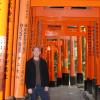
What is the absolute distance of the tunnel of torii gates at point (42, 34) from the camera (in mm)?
9189

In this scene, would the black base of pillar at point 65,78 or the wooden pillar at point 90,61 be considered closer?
the wooden pillar at point 90,61

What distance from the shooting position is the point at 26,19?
40.9ft

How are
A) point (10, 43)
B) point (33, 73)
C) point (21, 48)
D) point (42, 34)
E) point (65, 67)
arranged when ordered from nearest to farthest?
point (33, 73)
point (10, 43)
point (21, 48)
point (42, 34)
point (65, 67)

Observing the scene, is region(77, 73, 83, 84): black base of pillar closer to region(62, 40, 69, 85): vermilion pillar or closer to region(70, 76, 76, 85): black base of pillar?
region(70, 76, 76, 85): black base of pillar

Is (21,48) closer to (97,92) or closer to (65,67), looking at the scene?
(97,92)

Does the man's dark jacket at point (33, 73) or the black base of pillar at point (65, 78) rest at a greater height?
the man's dark jacket at point (33, 73)

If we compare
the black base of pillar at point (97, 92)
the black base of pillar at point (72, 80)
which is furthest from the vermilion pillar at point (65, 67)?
the black base of pillar at point (97, 92)

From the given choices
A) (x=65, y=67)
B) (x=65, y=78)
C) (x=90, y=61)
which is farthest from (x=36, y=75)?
(x=65, y=67)

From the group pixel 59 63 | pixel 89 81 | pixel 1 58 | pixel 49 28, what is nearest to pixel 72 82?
pixel 59 63

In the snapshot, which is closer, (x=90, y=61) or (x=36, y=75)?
(x=36, y=75)

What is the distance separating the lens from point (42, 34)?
951 inches

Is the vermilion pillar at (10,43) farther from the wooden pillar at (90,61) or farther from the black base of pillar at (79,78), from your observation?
the black base of pillar at (79,78)

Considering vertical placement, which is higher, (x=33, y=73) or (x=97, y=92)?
(x=33, y=73)

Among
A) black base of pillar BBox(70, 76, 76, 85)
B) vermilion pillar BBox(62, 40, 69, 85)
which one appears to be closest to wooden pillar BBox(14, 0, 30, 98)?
black base of pillar BBox(70, 76, 76, 85)
